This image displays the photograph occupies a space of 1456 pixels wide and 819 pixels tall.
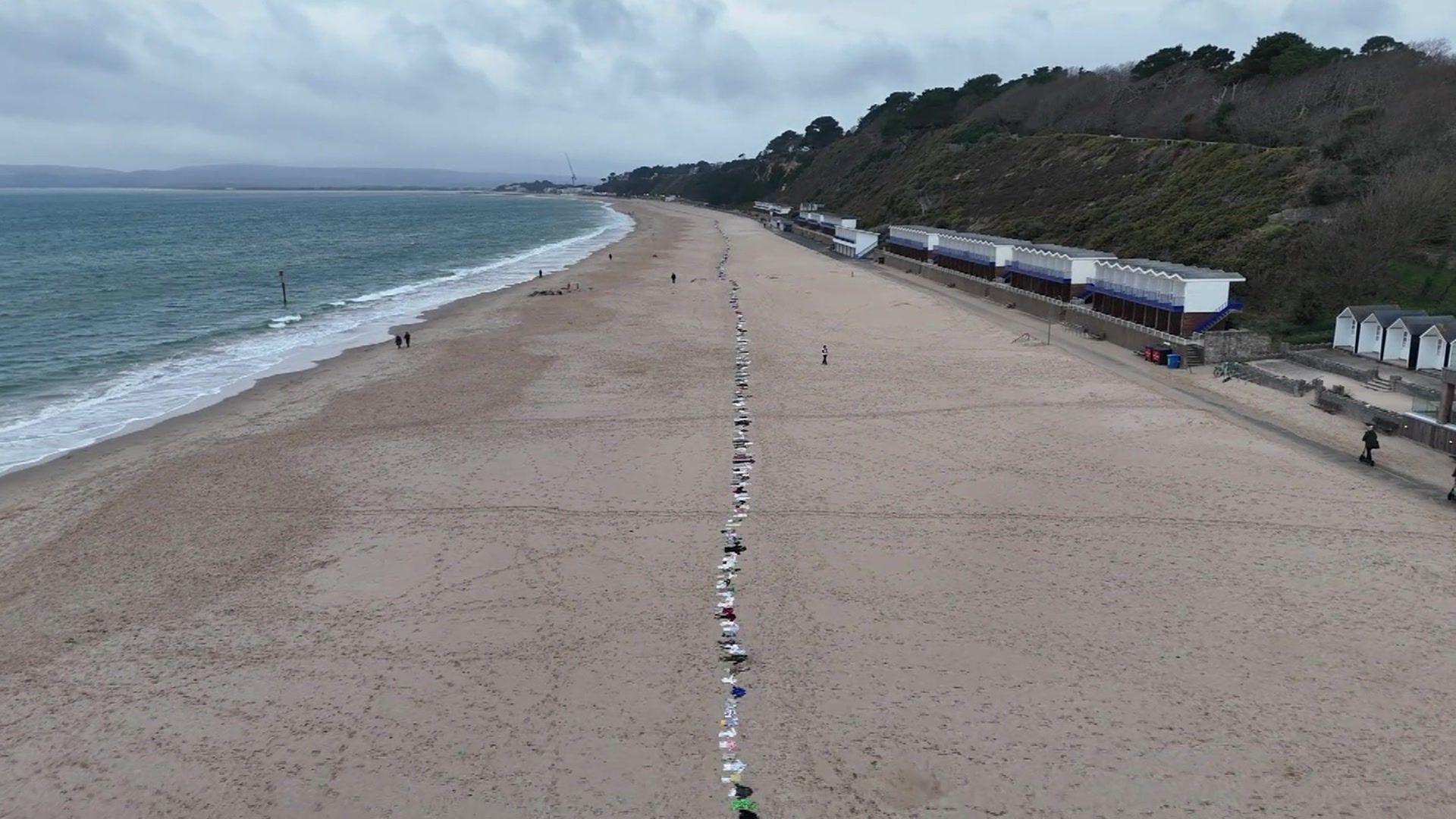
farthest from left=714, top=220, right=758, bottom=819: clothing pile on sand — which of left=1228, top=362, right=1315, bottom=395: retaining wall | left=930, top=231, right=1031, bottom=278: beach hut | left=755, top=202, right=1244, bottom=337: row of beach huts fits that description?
left=930, top=231, right=1031, bottom=278: beach hut

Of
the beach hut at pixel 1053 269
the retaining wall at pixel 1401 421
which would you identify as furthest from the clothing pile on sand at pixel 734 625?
the beach hut at pixel 1053 269

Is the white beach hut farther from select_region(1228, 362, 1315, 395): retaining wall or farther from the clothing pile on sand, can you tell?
the clothing pile on sand

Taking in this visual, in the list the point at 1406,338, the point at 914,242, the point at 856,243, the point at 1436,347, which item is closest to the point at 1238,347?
the point at 1406,338

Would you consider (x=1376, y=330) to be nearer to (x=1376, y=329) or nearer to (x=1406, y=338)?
(x=1376, y=329)

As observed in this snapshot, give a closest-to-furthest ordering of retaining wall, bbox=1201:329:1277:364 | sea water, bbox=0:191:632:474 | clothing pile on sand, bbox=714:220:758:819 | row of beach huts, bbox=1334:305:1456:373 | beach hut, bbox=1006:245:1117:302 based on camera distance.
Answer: clothing pile on sand, bbox=714:220:758:819 < row of beach huts, bbox=1334:305:1456:373 < sea water, bbox=0:191:632:474 < retaining wall, bbox=1201:329:1277:364 < beach hut, bbox=1006:245:1117:302

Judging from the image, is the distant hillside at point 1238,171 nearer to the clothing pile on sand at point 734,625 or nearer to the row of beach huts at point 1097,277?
the row of beach huts at point 1097,277
